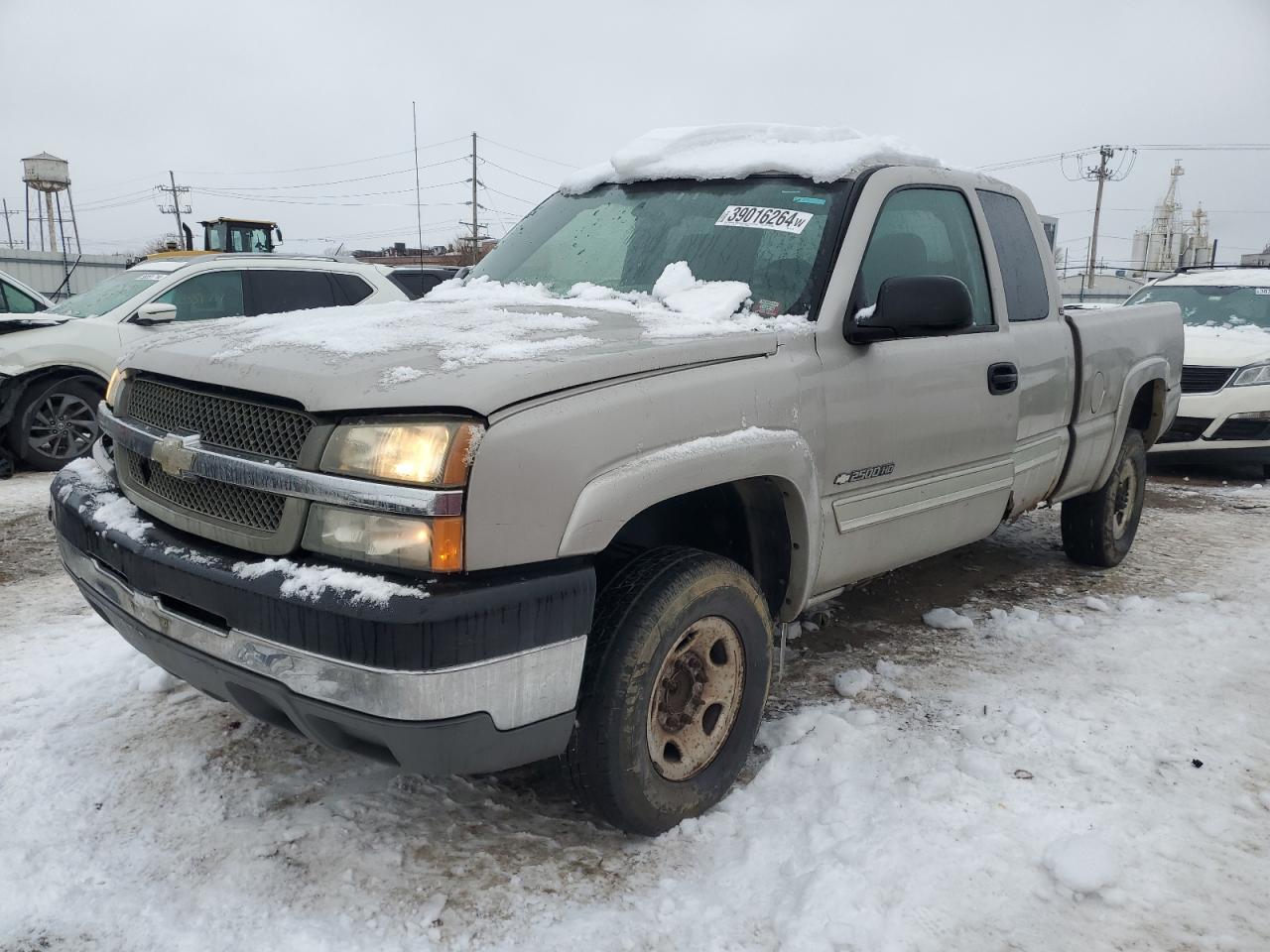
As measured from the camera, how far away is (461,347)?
236 centimetres

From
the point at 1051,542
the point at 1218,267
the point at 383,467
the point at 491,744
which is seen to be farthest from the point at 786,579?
the point at 1218,267

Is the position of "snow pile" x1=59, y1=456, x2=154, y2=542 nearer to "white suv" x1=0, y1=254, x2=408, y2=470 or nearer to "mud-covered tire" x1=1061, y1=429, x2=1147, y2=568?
"mud-covered tire" x1=1061, y1=429, x2=1147, y2=568

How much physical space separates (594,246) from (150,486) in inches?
69.4

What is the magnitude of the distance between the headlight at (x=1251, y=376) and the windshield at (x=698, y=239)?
639 centimetres

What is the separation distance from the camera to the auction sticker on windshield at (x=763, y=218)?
3.20m

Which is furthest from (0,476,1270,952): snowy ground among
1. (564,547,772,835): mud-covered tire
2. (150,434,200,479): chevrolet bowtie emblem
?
(150,434,200,479): chevrolet bowtie emblem

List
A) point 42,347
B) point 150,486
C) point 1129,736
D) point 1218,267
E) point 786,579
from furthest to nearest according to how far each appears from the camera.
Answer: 1. point 1218,267
2. point 42,347
3. point 1129,736
4. point 786,579
5. point 150,486

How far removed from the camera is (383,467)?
2.04 meters

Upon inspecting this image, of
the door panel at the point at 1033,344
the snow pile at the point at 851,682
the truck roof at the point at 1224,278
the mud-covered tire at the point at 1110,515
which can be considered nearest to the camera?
the snow pile at the point at 851,682

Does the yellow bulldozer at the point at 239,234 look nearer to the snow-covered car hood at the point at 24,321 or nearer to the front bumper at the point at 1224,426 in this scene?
the snow-covered car hood at the point at 24,321

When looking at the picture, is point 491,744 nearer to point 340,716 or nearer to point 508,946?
point 340,716

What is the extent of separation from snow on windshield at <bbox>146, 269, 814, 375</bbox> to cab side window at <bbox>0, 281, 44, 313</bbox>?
6162mm

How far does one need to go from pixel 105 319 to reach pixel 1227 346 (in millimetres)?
9497

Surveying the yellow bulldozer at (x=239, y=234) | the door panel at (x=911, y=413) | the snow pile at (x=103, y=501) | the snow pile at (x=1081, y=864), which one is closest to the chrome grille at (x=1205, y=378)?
the door panel at (x=911, y=413)
